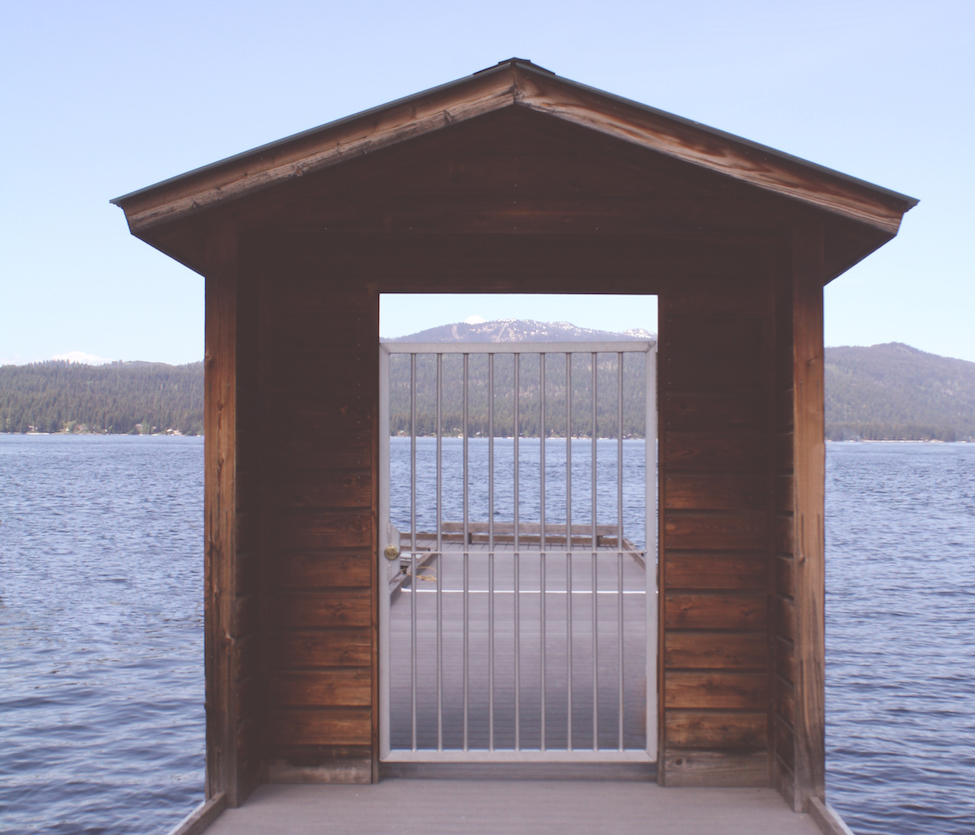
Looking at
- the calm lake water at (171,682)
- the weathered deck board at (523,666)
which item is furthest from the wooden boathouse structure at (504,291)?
the calm lake water at (171,682)

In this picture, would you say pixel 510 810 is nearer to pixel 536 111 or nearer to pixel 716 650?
pixel 716 650

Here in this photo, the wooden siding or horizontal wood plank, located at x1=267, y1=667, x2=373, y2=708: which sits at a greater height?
the wooden siding

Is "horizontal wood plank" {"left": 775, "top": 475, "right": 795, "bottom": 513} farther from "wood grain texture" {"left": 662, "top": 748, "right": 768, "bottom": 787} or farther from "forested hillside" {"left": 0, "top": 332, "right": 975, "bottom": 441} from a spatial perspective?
"forested hillside" {"left": 0, "top": 332, "right": 975, "bottom": 441}

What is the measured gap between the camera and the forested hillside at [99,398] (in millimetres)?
130500

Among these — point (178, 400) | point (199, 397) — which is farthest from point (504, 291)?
point (178, 400)

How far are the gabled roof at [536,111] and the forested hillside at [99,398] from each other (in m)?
133

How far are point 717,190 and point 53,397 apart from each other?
14680 centimetres

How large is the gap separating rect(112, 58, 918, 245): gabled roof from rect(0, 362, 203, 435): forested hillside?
13260 centimetres

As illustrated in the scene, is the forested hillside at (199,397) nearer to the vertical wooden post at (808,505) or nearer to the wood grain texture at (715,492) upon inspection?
the wood grain texture at (715,492)

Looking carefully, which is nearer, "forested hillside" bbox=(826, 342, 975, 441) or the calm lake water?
the calm lake water

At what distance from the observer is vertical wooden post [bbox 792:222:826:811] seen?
3303 millimetres

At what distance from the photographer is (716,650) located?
369 cm

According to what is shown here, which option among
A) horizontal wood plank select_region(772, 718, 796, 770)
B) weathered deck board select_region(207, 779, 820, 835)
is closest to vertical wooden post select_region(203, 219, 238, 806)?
weathered deck board select_region(207, 779, 820, 835)

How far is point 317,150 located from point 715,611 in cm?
261
